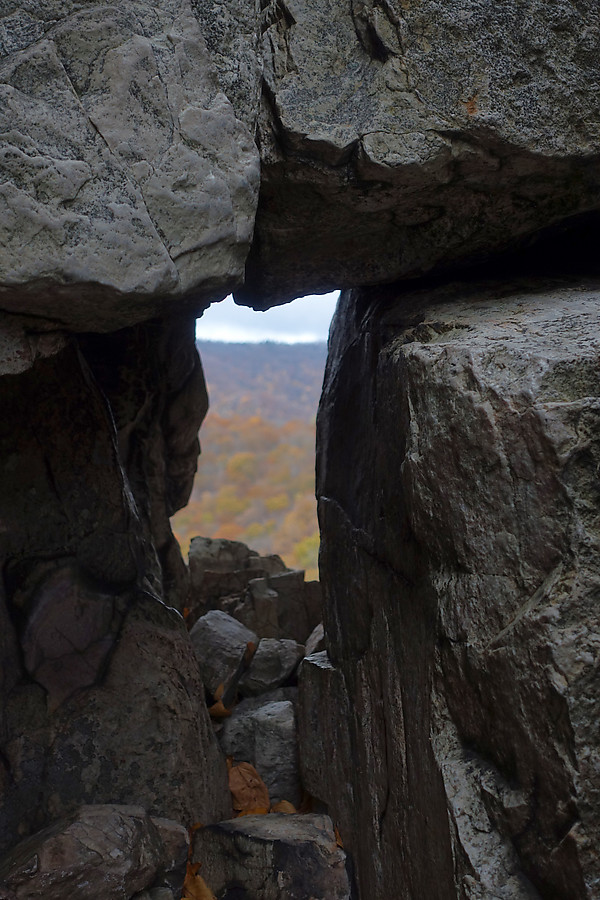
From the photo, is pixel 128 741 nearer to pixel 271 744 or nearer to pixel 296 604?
pixel 271 744

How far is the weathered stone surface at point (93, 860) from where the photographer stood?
1.68 meters

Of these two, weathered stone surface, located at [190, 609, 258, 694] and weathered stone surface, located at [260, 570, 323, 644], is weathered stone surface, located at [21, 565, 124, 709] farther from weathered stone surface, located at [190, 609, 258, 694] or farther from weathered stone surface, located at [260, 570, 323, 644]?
weathered stone surface, located at [260, 570, 323, 644]

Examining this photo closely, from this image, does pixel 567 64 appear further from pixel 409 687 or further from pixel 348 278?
pixel 409 687

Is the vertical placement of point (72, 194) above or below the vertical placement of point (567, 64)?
below

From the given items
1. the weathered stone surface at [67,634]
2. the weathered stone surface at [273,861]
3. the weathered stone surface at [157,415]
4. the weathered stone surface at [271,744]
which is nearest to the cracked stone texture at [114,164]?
the weathered stone surface at [67,634]

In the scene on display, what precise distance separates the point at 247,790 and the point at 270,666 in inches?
23.4

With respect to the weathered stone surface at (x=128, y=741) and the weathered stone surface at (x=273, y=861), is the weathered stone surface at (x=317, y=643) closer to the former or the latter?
the weathered stone surface at (x=128, y=741)

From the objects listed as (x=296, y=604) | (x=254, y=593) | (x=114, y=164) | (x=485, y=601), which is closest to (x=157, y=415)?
(x=254, y=593)

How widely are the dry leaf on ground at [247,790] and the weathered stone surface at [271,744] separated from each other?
0.02 m

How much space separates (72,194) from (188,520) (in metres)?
5.35

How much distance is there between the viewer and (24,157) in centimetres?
131

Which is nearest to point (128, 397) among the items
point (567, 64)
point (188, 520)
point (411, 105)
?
point (411, 105)

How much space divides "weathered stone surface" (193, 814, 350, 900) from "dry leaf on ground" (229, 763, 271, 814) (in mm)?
255

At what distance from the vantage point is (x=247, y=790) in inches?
91.4
